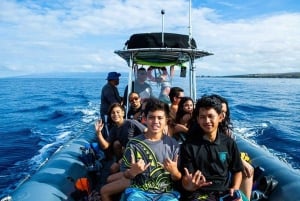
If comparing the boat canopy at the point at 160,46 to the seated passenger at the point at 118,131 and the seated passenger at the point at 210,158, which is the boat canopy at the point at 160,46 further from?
the seated passenger at the point at 210,158

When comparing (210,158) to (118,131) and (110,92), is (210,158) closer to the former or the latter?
(118,131)

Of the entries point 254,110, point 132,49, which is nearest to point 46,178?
point 132,49

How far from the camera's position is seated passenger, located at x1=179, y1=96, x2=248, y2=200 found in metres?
2.84

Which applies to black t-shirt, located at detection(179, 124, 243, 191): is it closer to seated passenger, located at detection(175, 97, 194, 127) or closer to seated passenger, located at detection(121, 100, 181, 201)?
seated passenger, located at detection(121, 100, 181, 201)

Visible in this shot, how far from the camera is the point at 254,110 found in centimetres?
1593

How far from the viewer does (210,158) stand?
2850 mm

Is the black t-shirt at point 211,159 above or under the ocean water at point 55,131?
above

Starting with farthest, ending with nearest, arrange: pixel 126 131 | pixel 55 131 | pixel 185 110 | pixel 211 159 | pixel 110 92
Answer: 1. pixel 55 131
2. pixel 110 92
3. pixel 185 110
4. pixel 126 131
5. pixel 211 159

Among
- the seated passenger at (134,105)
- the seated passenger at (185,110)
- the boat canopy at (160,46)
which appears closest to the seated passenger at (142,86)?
the boat canopy at (160,46)

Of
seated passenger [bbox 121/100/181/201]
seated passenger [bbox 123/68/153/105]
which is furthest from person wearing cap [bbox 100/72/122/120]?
seated passenger [bbox 121/100/181/201]

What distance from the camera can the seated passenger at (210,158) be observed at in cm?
284

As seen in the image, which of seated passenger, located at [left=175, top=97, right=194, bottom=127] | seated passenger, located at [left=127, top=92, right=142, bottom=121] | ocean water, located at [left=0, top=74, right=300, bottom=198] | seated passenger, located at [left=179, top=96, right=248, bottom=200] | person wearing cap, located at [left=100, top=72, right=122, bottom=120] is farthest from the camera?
ocean water, located at [left=0, top=74, right=300, bottom=198]

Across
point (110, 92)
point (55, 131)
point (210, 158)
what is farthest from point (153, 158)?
point (55, 131)

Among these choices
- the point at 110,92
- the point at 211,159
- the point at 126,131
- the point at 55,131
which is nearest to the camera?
the point at 211,159
